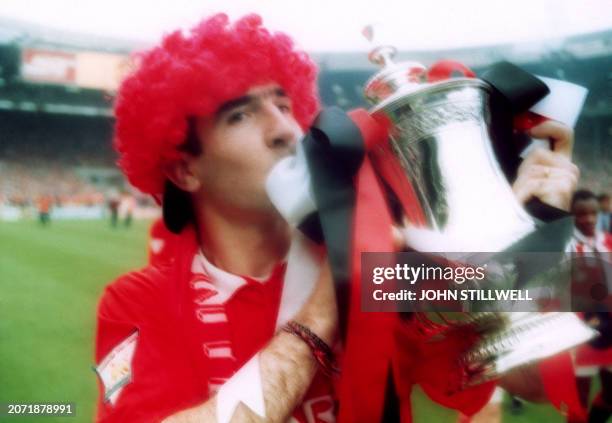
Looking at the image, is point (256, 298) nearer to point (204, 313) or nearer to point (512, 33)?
point (204, 313)

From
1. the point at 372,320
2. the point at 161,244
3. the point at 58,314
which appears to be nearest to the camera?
the point at 372,320

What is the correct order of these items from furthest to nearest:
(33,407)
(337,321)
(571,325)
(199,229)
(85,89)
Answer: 1. (85,89)
2. (33,407)
3. (199,229)
4. (337,321)
5. (571,325)

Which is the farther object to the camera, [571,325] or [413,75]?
[413,75]

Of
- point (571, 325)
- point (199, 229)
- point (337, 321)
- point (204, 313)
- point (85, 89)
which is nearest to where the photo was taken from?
point (571, 325)

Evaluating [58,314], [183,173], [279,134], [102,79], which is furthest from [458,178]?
[58,314]

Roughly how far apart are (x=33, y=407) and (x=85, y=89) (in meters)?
1.35

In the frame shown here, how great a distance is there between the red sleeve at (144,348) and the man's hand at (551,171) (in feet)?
2.01

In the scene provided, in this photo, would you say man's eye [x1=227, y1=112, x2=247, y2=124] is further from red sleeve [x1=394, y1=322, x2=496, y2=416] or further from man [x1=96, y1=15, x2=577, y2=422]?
red sleeve [x1=394, y1=322, x2=496, y2=416]

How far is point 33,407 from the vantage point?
1298 mm

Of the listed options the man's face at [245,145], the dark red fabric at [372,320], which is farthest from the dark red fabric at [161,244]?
the dark red fabric at [372,320]

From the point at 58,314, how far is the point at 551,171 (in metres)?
3.59

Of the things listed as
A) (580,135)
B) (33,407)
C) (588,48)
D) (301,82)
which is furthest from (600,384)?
(33,407)

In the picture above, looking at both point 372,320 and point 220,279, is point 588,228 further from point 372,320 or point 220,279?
point 220,279

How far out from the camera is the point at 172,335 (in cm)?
94
